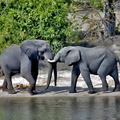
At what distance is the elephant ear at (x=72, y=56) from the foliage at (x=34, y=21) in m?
4.11

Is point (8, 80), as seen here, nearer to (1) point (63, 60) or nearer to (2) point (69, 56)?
(1) point (63, 60)

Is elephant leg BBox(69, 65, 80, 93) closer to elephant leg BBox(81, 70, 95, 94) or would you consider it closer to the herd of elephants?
the herd of elephants

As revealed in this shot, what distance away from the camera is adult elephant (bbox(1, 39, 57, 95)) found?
52.9 feet

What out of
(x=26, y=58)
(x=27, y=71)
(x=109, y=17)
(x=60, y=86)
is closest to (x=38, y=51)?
(x=26, y=58)

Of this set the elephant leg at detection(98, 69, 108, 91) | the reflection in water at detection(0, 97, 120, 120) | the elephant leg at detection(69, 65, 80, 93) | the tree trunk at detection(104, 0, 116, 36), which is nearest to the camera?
the reflection in water at detection(0, 97, 120, 120)

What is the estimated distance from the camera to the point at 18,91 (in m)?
16.9

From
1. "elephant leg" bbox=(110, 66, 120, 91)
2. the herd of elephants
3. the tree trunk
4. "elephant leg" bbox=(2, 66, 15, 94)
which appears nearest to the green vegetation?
the tree trunk

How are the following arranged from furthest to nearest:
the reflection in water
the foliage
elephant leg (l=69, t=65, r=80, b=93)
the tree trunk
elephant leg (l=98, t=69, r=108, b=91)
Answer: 1. the tree trunk
2. the foliage
3. elephant leg (l=69, t=65, r=80, b=93)
4. elephant leg (l=98, t=69, r=108, b=91)
5. the reflection in water

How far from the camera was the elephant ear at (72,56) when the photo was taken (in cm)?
1608

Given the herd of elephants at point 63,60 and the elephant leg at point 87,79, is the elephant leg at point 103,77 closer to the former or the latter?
the herd of elephants at point 63,60

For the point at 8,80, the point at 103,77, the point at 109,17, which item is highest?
the point at 109,17

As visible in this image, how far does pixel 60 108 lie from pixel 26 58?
251cm

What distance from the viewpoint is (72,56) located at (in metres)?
16.1

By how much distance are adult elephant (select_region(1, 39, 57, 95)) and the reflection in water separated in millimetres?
712
